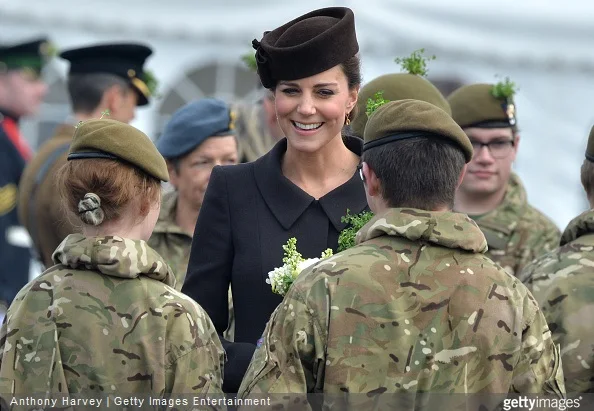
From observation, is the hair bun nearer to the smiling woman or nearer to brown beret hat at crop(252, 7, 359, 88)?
the smiling woman

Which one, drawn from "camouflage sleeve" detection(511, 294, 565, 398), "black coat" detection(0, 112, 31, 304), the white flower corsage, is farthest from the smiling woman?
"black coat" detection(0, 112, 31, 304)

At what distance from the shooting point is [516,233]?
7512mm

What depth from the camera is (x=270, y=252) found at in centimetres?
502

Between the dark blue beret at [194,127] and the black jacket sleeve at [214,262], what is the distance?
184 cm

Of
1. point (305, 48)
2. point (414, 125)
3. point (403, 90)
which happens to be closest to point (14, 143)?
point (403, 90)

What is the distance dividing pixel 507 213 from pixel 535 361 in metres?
3.55

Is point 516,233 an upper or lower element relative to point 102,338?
lower

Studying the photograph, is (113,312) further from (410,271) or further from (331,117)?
(331,117)

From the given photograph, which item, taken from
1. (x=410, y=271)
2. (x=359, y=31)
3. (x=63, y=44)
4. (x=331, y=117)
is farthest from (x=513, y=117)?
(x=63, y=44)

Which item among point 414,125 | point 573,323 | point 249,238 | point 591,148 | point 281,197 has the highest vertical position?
point 414,125

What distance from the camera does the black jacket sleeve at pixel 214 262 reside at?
Answer: 5070 millimetres

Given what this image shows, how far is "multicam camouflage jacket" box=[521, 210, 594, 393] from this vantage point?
16.1ft

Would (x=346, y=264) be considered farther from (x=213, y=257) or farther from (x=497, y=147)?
(x=497, y=147)

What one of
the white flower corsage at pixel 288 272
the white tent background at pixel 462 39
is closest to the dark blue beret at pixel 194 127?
the white flower corsage at pixel 288 272
